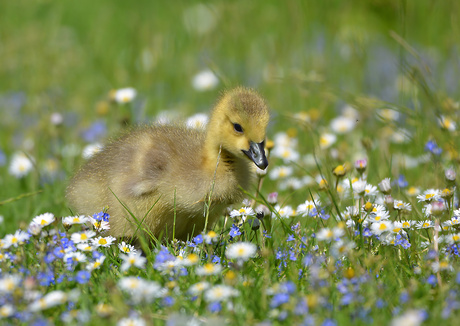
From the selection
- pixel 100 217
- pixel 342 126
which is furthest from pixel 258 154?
pixel 342 126

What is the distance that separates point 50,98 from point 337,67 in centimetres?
281

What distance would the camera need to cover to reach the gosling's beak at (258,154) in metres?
3.16

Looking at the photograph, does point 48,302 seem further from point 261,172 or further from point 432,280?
point 261,172

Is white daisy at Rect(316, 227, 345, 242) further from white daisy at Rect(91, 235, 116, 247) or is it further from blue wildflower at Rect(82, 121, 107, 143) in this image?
blue wildflower at Rect(82, 121, 107, 143)

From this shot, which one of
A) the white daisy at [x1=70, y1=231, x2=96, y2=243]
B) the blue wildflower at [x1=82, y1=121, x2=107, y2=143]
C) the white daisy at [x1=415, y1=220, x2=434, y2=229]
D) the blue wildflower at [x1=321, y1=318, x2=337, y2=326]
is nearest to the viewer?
the blue wildflower at [x1=321, y1=318, x2=337, y2=326]

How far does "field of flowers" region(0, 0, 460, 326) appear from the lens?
2.33 meters

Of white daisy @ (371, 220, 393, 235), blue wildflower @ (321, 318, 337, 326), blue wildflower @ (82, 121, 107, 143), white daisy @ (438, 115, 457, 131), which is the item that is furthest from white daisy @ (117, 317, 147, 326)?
blue wildflower @ (82, 121, 107, 143)

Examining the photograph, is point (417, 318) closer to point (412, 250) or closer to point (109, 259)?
point (412, 250)

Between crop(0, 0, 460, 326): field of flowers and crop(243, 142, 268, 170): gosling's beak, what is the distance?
226 millimetres

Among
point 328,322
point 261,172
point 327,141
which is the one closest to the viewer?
point 328,322

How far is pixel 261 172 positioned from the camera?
3508 millimetres

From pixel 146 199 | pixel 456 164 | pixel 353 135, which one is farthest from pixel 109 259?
pixel 353 135

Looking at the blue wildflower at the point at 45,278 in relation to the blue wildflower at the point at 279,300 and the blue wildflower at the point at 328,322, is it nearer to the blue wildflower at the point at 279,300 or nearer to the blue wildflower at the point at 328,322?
the blue wildflower at the point at 279,300

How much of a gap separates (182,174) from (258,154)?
446 millimetres
